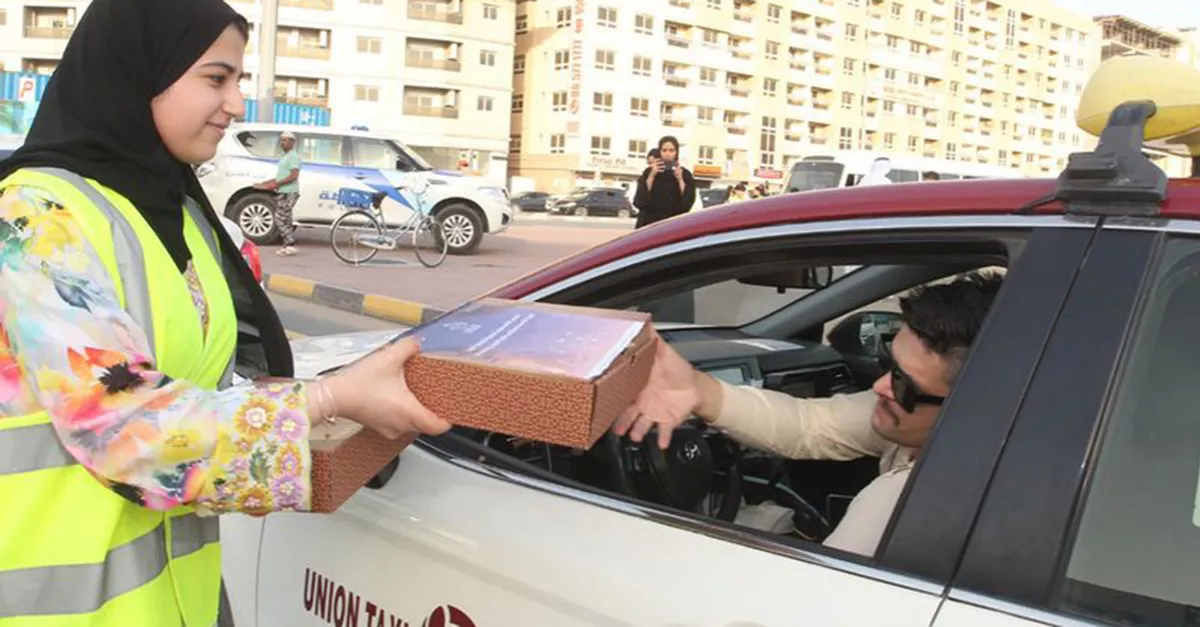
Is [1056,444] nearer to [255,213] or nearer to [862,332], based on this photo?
[862,332]

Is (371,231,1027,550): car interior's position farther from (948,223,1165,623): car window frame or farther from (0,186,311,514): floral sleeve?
(0,186,311,514): floral sleeve

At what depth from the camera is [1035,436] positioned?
1.19 m

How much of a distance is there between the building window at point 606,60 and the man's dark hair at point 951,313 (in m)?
61.3

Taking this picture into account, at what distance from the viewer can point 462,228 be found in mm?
15016

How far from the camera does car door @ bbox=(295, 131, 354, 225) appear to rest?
14633 mm

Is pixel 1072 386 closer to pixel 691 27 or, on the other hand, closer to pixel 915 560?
pixel 915 560

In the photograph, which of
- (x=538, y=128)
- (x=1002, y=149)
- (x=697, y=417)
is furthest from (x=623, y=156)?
(x=697, y=417)

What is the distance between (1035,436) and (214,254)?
1.18 m

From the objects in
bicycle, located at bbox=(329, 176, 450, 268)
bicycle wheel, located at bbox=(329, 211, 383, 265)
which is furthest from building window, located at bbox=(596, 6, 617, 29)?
bicycle wheel, located at bbox=(329, 211, 383, 265)

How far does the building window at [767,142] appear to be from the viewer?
7019 centimetres

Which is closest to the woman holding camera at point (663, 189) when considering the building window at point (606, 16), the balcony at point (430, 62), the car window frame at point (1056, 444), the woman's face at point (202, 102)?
the woman's face at point (202, 102)

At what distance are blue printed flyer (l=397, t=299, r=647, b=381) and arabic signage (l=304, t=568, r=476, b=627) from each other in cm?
44

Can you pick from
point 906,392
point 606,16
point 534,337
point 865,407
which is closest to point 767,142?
point 606,16

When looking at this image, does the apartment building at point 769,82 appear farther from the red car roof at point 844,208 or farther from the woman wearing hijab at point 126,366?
the woman wearing hijab at point 126,366
